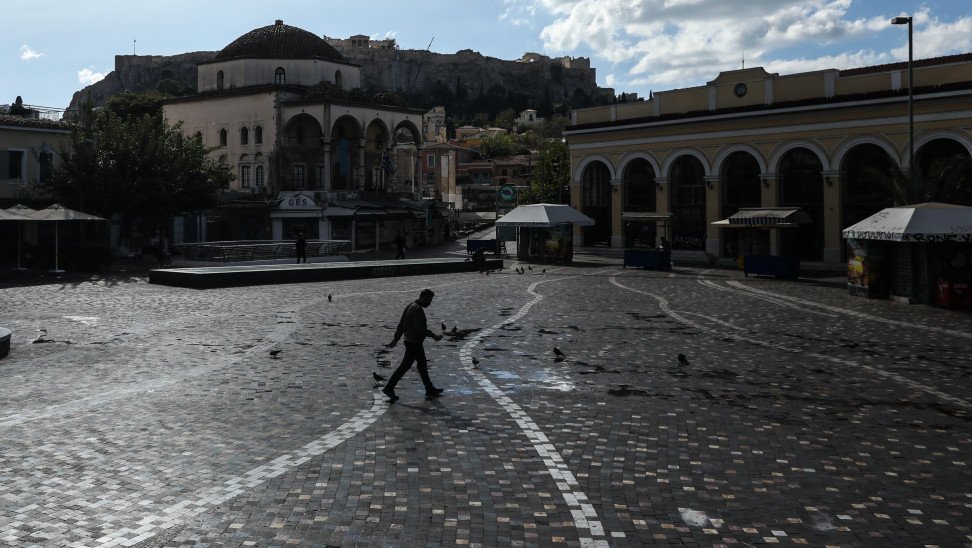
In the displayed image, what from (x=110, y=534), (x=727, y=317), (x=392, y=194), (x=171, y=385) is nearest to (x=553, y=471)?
(x=110, y=534)

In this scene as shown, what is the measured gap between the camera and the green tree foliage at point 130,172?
128 ft

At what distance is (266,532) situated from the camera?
7012 mm

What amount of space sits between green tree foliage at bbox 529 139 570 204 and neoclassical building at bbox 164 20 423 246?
18419 millimetres

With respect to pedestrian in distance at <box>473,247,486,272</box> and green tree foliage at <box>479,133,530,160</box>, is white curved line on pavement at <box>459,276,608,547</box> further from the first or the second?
green tree foliage at <box>479,133,530,160</box>

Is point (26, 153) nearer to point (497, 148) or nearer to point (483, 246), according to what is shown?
point (483, 246)

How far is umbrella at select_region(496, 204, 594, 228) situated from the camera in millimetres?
41656

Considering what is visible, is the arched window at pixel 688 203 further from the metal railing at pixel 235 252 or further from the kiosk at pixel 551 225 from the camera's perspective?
the metal railing at pixel 235 252

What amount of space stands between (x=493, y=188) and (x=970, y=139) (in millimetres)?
87652

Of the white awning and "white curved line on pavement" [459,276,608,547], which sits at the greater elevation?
the white awning

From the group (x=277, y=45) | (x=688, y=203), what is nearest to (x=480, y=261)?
(x=688, y=203)

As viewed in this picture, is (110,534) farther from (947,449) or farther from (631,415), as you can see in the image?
(947,449)

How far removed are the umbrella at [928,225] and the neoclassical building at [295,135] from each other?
112ft

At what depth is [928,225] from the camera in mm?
23484

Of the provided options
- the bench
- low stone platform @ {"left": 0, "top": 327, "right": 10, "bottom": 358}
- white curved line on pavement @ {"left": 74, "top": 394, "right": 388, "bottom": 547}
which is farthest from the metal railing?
white curved line on pavement @ {"left": 74, "top": 394, "right": 388, "bottom": 547}
